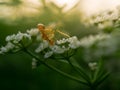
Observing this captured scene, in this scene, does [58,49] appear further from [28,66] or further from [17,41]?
[28,66]

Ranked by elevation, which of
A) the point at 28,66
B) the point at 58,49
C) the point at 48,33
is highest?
the point at 28,66

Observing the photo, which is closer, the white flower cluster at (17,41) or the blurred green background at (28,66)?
the white flower cluster at (17,41)

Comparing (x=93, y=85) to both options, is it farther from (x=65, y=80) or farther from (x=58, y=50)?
(x=65, y=80)

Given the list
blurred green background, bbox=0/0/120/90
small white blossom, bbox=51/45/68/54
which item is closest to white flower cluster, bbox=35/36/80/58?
small white blossom, bbox=51/45/68/54

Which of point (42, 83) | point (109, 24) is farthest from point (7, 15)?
point (109, 24)

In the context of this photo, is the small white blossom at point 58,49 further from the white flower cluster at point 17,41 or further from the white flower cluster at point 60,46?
the white flower cluster at point 17,41

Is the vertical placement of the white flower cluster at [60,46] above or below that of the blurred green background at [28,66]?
below

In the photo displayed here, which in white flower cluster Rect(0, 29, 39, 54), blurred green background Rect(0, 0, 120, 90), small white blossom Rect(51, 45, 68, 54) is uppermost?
blurred green background Rect(0, 0, 120, 90)

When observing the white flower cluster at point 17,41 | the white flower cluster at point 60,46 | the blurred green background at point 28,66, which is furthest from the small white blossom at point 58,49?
the blurred green background at point 28,66

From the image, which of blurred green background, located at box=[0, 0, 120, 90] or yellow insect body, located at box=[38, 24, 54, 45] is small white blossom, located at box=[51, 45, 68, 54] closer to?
yellow insect body, located at box=[38, 24, 54, 45]

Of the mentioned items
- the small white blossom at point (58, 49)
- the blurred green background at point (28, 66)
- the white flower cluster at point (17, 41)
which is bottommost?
the small white blossom at point (58, 49)

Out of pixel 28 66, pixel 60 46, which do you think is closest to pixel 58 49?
pixel 60 46
